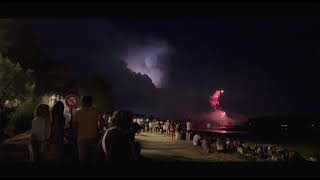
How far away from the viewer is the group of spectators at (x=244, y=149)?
32.8 ft

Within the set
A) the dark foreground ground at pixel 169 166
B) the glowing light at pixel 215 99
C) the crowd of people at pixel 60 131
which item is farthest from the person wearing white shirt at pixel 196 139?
the crowd of people at pixel 60 131

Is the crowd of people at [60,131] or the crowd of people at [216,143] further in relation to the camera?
the crowd of people at [216,143]

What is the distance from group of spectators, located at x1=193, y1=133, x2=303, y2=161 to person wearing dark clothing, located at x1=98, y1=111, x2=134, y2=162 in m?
5.05

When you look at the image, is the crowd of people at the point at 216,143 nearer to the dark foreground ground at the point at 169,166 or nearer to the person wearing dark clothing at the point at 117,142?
the dark foreground ground at the point at 169,166

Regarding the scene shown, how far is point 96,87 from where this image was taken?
957 cm

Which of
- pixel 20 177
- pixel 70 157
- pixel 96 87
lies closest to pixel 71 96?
pixel 96 87

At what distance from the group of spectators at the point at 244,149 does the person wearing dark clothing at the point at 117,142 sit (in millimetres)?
5048

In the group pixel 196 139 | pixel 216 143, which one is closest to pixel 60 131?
pixel 196 139

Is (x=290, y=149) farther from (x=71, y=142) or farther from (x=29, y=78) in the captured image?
(x=29, y=78)

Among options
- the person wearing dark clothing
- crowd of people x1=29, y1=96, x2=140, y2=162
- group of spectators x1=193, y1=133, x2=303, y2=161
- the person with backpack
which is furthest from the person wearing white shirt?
the person wearing dark clothing

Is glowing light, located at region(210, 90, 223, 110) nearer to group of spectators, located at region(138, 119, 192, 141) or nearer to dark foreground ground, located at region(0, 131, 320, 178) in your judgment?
group of spectators, located at region(138, 119, 192, 141)

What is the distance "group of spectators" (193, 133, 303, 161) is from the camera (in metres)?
10.0

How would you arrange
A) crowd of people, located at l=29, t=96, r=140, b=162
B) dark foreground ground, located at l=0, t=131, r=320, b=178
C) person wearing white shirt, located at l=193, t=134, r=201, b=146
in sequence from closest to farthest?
crowd of people, located at l=29, t=96, r=140, b=162
dark foreground ground, located at l=0, t=131, r=320, b=178
person wearing white shirt, located at l=193, t=134, r=201, b=146

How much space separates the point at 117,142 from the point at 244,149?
5.71 m
